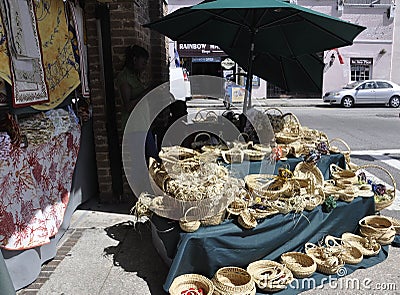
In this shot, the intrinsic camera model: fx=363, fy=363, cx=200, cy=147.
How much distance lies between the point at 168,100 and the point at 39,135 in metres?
2.34

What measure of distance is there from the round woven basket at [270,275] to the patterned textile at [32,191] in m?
1.65

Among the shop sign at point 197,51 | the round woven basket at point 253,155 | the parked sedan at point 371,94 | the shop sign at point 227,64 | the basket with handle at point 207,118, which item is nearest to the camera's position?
the round woven basket at point 253,155

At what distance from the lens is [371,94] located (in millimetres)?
15750

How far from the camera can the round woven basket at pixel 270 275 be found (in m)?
2.64

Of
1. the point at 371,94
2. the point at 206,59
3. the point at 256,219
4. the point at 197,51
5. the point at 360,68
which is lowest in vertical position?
the point at 256,219

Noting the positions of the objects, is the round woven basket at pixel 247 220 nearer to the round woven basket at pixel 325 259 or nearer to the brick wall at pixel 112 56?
the round woven basket at pixel 325 259

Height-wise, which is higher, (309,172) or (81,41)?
(81,41)

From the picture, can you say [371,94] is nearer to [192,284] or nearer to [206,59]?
[206,59]

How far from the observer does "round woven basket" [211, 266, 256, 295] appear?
2486mm

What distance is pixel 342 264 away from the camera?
2.98m

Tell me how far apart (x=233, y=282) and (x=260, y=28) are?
107 inches

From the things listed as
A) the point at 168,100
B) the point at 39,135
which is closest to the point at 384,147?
the point at 168,100

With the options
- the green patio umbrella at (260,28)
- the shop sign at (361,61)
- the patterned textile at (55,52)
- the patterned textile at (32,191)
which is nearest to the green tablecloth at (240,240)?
the patterned textile at (32,191)

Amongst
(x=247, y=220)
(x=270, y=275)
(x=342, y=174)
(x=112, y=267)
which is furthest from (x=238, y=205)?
(x=342, y=174)
